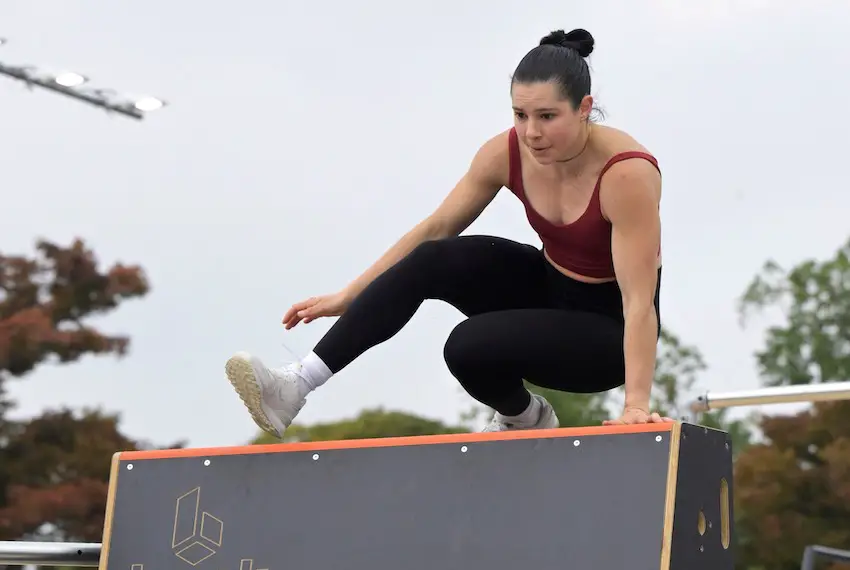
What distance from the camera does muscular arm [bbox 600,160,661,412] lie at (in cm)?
172

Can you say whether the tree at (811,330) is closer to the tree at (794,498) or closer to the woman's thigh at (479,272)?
the tree at (794,498)

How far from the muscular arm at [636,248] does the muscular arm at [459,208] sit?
274 mm

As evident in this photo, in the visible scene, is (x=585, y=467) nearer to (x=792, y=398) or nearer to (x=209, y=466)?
(x=209, y=466)

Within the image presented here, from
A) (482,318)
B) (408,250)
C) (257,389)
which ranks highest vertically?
(408,250)

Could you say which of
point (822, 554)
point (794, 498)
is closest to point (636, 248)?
point (822, 554)

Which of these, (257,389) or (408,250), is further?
(408,250)

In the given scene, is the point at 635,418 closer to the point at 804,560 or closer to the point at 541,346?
the point at 541,346

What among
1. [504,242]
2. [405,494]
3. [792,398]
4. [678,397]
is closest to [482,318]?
[504,242]

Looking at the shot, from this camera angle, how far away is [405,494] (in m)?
1.70

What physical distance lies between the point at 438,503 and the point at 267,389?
13.7 inches

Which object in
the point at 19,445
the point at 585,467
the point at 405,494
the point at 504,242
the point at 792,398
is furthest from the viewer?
the point at 19,445

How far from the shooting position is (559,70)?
70.6 inches

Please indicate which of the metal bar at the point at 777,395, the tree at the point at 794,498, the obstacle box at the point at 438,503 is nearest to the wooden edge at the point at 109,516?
the obstacle box at the point at 438,503

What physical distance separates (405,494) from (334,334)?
12.9 inches
